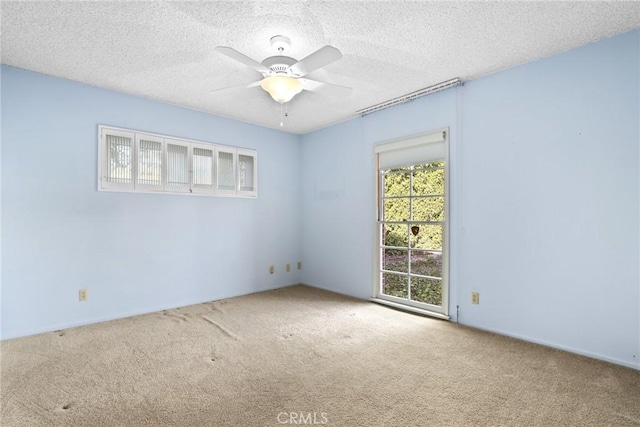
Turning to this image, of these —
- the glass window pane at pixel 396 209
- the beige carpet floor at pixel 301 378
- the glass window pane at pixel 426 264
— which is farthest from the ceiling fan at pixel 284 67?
the glass window pane at pixel 426 264

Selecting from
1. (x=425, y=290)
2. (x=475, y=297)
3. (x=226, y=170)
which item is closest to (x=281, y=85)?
(x=226, y=170)

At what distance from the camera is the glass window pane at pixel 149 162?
3578 mm

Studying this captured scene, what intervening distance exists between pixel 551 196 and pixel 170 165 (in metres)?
4.03

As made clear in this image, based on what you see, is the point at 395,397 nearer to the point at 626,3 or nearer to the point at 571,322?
the point at 571,322

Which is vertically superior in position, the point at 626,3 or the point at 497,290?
the point at 626,3

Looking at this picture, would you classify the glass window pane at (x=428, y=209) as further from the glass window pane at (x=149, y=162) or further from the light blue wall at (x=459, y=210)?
the glass window pane at (x=149, y=162)

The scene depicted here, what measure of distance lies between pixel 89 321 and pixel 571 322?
4.50 meters

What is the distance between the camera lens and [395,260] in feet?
12.9

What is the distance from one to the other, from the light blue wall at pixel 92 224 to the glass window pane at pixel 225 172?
18cm

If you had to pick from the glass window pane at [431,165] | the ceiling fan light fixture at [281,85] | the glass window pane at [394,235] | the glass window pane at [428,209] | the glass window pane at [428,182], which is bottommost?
the glass window pane at [394,235]

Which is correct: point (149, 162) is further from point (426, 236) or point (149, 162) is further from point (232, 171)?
point (426, 236)

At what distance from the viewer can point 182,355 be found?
2508 millimetres

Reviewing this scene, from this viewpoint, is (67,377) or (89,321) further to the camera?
(89,321)

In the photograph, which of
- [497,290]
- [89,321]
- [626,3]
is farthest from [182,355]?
[626,3]
